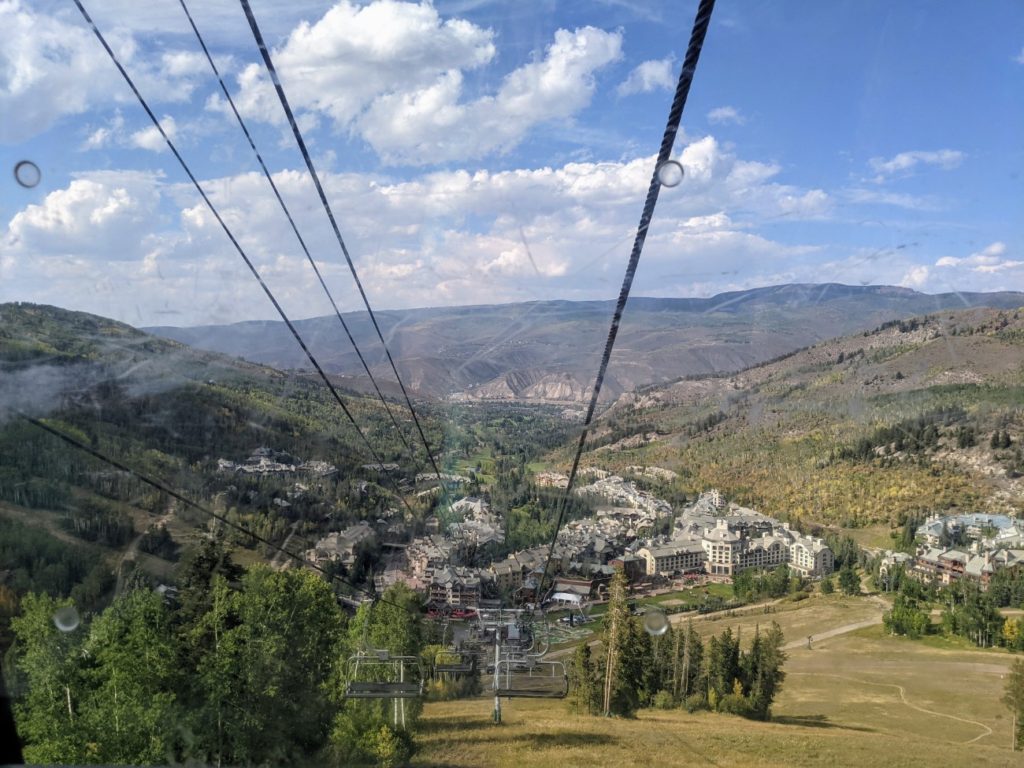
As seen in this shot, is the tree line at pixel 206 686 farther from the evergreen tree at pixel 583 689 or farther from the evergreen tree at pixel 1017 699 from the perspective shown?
the evergreen tree at pixel 1017 699

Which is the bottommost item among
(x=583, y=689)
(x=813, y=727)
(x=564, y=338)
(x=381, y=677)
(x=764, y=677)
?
(x=813, y=727)

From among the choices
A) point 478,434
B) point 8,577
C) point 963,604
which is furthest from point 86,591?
point 963,604

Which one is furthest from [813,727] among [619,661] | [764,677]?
[619,661]

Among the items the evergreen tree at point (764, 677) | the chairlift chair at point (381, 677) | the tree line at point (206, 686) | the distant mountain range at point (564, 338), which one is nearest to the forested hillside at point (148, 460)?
the distant mountain range at point (564, 338)

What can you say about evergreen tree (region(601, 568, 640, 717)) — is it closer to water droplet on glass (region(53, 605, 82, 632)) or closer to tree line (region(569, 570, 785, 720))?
tree line (region(569, 570, 785, 720))

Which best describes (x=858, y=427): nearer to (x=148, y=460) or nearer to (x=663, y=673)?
(x=663, y=673)
